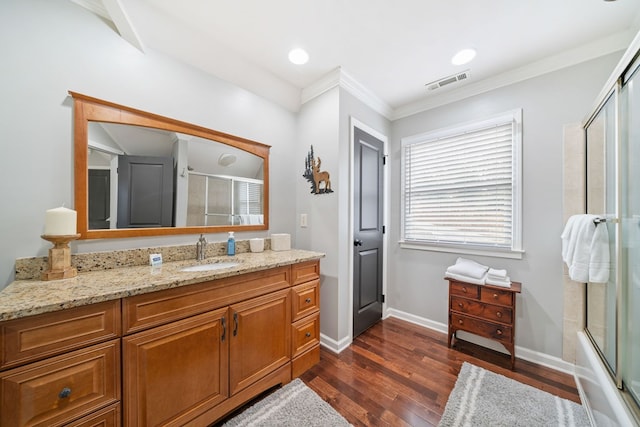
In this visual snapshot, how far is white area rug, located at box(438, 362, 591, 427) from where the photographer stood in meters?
1.38

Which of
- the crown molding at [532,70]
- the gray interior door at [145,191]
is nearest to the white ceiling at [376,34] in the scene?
the crown molding at [532,70]

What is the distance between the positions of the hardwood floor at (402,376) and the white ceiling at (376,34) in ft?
8.30

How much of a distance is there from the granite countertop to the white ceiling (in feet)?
5.00

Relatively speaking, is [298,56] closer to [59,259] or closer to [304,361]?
[59,259]

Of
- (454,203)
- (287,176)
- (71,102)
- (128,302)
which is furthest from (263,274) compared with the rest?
(454,203)

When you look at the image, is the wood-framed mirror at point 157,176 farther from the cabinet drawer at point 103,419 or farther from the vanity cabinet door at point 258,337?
the cabinet drawer at point 103,419

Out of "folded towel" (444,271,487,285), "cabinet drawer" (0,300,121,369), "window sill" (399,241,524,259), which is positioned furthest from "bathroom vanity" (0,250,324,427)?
"window sill" (399,241,524,259)

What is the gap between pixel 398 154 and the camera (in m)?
2.83

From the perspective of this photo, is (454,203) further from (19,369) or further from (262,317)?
(19,369)

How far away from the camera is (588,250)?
4.75ft

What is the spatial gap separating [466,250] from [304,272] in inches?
67.2

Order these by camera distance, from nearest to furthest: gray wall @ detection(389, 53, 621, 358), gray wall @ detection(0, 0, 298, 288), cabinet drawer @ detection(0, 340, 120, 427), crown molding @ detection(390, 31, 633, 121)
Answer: cabinet drawer @ detection(0, 340, 120, 427), gray wall @ detection(0, 0, 298, 288), crown molding @ detection(390, 31, 633, 121), gray wall @ detection(389, 53, 621, 358)

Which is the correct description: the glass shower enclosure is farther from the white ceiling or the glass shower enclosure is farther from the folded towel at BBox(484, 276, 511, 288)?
the white ceiling

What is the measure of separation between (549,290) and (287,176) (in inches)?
101
